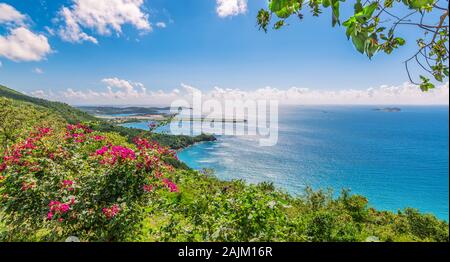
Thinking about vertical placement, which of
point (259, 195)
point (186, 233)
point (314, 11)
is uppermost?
point (314, 11)

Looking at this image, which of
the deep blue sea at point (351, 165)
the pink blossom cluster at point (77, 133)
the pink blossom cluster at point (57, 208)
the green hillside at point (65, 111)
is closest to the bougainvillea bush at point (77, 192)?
the pink blossom cluster at point (57, 208)

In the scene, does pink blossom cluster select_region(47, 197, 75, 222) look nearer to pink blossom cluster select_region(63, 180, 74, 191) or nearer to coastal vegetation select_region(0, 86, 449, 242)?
coastal vegetation select_region(0, 86, 449, 242)

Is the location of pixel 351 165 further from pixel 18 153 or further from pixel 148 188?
pixel 18 153

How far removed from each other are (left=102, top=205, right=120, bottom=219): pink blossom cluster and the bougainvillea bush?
0.04 ft

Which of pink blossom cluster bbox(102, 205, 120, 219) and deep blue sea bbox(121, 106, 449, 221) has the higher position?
pink blossom cluster bbox(102, 205, 120, 219)

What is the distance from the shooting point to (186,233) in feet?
11.1

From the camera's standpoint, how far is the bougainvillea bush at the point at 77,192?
3342mm

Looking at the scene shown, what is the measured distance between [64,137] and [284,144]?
344 ft

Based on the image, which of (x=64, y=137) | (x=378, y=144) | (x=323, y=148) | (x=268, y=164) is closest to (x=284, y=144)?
(x=323, y=148)

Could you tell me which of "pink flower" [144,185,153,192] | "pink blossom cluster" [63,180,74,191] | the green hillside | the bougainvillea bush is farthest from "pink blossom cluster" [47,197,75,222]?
the green hillside

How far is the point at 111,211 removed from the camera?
331cm

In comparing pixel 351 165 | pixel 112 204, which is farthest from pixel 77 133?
pixel 351 165

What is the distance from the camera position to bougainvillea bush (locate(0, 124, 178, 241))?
11.0 ft
